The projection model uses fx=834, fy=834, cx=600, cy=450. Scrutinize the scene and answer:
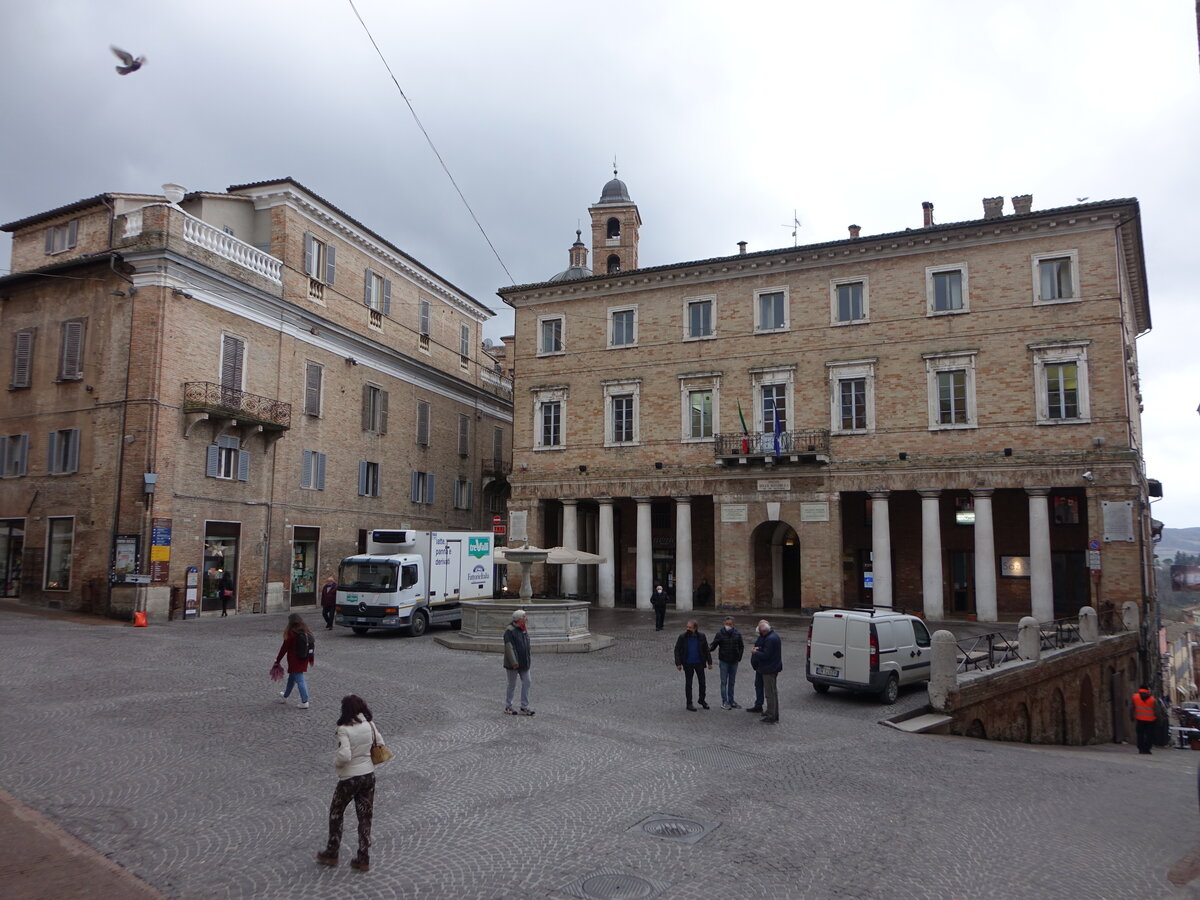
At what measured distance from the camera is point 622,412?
3516 centimetres

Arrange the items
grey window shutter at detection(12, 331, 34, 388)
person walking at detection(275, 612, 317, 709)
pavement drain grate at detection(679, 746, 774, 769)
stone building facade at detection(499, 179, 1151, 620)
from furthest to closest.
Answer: grey window shutter at detection(12, 331, 34, 388), stone building facade at detection(499, 179, 1151, 620), person walking at detection(275, 612, 317, 709), pavement drain grate at detection(679, 746, 774, 769)

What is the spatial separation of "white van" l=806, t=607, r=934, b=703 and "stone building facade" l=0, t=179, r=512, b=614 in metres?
20.2

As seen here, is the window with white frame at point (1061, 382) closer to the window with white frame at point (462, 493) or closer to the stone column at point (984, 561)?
the stone column at point (984, 561)

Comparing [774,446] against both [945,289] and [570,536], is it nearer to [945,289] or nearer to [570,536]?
[945,289]

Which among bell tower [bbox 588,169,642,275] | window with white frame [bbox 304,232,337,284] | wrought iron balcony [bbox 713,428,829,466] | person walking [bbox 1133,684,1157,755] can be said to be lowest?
person walking [bbox 1133,684,1157,755]

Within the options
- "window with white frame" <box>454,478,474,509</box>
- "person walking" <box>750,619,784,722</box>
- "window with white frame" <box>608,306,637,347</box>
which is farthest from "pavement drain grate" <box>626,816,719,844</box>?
"window with white frame" <box>454,478,474,509</box>

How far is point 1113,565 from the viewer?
2678 cm

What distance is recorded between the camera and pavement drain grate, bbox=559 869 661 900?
6.34 m

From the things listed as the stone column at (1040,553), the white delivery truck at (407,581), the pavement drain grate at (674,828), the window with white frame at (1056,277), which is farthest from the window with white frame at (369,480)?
the pavement drain grate at (674,828)

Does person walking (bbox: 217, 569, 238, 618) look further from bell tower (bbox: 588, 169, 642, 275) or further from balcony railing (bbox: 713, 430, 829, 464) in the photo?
bell tower (bbox: 588, 169, 642, 275)

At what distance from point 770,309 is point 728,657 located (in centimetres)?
2140

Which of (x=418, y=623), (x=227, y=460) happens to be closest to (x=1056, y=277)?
(x=418, y=623)

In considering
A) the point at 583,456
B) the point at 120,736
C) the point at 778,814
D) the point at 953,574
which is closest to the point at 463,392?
the point at 583,456

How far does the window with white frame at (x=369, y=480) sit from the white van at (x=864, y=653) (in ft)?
81.8
